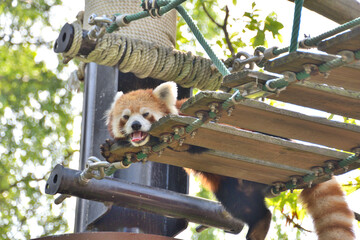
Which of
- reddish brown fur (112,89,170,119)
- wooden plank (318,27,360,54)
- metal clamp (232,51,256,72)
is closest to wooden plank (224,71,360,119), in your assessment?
wooden plank (318,27,360,54)

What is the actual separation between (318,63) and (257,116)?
61 cm

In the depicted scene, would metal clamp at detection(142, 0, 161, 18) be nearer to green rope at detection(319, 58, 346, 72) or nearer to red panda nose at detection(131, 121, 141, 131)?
red panda nose at detection(131, 121, 141, 131)

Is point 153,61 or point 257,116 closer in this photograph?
point 257,116

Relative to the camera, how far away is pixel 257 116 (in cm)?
317

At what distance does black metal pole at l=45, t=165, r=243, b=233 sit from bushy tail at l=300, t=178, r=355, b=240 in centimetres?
65

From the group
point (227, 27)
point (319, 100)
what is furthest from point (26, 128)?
point (319, 100)

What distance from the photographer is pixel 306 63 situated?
2.62 m

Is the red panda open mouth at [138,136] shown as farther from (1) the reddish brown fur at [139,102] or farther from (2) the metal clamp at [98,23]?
(2) the metal clamp at [98,23]

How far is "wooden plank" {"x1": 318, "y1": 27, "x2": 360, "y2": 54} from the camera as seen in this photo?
2.48 m

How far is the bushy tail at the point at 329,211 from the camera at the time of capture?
14.3 ft

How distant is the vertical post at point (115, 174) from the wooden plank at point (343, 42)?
6.70 feet

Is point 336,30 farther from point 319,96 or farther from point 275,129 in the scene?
point 275,129

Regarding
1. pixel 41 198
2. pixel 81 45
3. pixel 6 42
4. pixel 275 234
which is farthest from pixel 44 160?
pixel 81 45

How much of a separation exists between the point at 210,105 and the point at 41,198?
6843 millimetres
